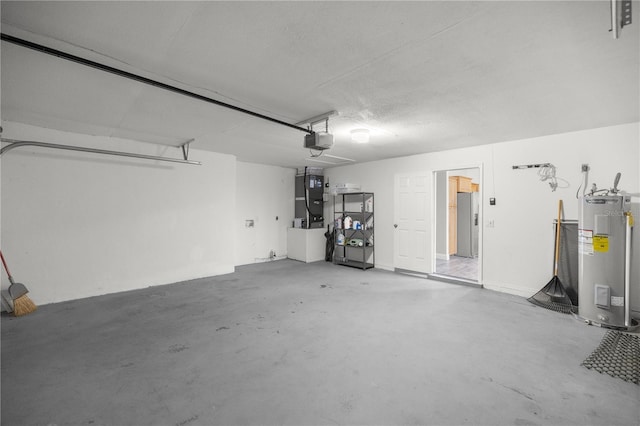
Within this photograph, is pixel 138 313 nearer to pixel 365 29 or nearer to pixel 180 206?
pixel 180 206

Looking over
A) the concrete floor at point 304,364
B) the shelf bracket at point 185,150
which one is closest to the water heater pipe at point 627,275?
the concrete floor at point 304,364

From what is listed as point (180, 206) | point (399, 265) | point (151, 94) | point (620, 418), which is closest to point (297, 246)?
point (399, 265)

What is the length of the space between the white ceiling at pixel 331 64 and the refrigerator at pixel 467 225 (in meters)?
4.23

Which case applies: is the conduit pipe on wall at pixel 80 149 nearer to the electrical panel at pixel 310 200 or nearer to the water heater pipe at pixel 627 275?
the electrical panel at pixel 310 200

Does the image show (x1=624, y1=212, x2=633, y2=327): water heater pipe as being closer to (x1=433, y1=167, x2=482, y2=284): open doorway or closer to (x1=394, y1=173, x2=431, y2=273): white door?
(x1=394, y1=173, x2=431, y2=273): white door

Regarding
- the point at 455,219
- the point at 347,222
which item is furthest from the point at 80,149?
the point at 455,219

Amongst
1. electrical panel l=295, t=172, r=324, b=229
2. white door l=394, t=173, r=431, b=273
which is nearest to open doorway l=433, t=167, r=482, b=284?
white door l=394, t=173, r=431, b=273

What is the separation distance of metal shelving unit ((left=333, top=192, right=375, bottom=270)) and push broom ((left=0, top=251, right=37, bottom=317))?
5.11 meters

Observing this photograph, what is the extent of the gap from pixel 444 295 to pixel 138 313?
4.24 metres

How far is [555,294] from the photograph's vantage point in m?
3.78

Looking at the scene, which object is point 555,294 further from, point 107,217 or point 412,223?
point 107,217

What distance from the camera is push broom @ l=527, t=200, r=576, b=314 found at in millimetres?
3663

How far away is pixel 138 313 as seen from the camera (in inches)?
136

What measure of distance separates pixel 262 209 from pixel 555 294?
5.66 m
